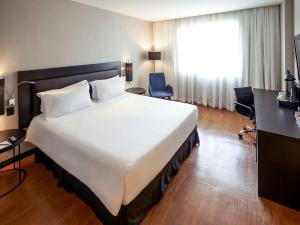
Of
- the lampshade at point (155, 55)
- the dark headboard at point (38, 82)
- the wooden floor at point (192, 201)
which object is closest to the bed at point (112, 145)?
the dark headboard at point (38, 82)

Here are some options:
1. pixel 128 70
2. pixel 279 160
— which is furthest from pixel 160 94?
pixel 279 160

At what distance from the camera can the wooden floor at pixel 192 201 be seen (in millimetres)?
1825

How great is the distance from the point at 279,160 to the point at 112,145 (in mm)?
1659

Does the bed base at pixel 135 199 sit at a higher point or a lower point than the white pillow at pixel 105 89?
lower

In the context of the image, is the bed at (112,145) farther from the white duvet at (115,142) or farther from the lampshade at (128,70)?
the lampshade at (128,70)

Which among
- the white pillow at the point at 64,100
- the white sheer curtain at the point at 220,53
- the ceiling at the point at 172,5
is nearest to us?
the white pillow at the point at 64,100

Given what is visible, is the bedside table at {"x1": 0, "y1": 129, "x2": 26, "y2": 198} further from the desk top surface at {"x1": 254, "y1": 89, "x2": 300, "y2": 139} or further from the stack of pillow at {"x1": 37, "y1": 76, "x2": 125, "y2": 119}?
the desk top surface at {"x1": 254, "y1": 89, "x2": 300, "y2": 139}

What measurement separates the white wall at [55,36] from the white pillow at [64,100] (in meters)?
0.47

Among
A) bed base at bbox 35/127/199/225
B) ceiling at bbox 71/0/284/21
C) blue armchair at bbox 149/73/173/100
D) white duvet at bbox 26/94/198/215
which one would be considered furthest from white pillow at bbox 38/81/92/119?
blue armchair at bbox 149/73/173/100

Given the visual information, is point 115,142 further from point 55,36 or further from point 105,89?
point 55,36

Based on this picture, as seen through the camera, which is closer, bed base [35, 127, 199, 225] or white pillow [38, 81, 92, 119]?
bed base [35, 127, 199, 225]

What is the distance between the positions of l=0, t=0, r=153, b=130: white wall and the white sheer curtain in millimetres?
1367

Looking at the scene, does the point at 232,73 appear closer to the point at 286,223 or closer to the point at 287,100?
the point at 287,100

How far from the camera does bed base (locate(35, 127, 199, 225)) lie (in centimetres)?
167
